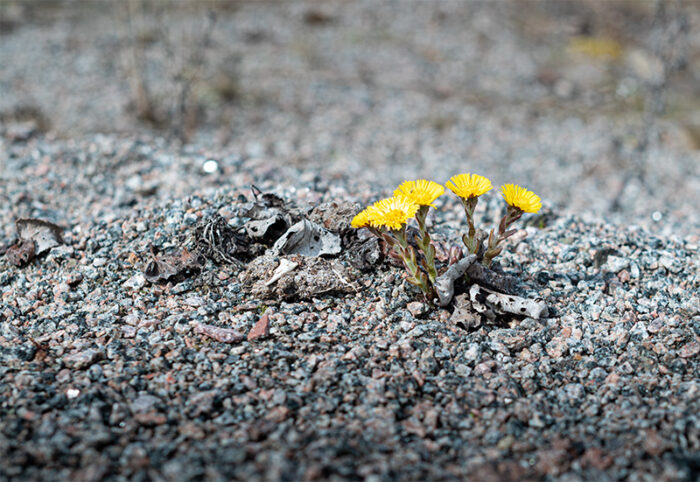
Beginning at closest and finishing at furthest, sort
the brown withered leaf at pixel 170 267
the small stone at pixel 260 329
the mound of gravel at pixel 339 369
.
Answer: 1. the mound of gravel at pixel 339 369
2. the small stone at pixel 260 329
3. the brown withered leaf at pixel 170 267

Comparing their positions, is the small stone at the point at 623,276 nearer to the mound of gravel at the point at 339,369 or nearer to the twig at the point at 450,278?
the mound of gravel at the point at 339,369

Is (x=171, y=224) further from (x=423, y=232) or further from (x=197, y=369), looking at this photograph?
(x=423, y=232)

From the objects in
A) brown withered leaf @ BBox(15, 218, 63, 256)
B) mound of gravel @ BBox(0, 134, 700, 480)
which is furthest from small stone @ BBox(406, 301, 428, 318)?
brown withered leaf @ BBox(15, 218, 63, 256)

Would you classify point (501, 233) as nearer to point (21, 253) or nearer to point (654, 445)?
point (654, 445)

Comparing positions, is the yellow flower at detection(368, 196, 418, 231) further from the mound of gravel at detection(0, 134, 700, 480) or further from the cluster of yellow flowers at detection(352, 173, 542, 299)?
the mound of gravel at detection(0, 134, 700, 480)

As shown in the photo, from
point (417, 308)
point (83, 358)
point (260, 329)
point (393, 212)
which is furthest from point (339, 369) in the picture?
point (83, 358)

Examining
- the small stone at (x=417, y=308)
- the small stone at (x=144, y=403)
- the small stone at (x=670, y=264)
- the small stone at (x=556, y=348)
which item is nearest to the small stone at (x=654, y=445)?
the small stone at (x=556, y=348)
